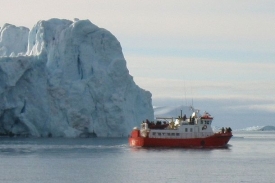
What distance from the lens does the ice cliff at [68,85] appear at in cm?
6159

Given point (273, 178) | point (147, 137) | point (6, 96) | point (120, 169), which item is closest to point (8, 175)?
point (120, 169)

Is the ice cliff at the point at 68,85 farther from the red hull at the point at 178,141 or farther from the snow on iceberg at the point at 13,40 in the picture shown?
the red hull at the point at 178,141

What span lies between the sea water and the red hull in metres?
1.05

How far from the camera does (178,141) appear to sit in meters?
52.8

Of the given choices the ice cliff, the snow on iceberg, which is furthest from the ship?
the snow on iceberg

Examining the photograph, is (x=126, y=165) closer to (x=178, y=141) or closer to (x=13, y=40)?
(x=178, y=141)

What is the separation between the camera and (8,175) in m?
32.3

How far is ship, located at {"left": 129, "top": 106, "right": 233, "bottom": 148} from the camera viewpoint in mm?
52781

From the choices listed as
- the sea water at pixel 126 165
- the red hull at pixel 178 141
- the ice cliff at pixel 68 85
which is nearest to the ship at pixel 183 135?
the red hull at pixel 178 141

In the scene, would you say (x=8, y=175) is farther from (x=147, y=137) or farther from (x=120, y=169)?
(x=147, y=137)

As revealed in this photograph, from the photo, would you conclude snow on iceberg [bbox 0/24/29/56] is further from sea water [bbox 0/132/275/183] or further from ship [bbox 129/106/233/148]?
ship [bbox 129/106/233/148]

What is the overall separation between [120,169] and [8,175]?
623cm

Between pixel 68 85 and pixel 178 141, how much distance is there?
14311 millimetres

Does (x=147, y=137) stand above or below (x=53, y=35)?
below
